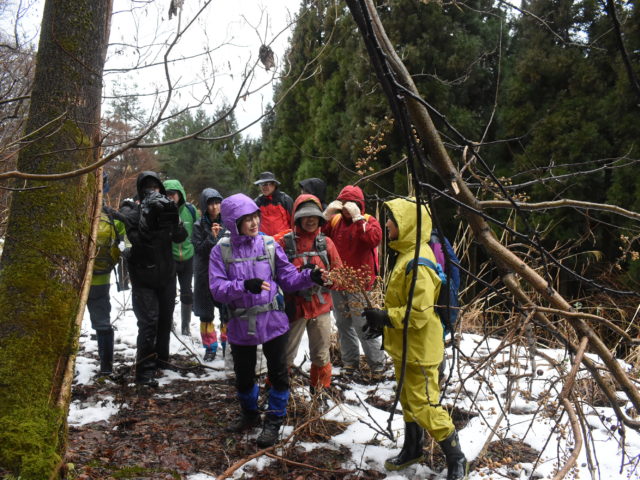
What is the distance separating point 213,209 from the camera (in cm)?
519

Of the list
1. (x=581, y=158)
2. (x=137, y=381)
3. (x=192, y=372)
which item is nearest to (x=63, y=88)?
(x=137, y=381)

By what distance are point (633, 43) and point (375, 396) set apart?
199 inches

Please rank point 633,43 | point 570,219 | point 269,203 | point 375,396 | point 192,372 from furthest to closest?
point 570,219 < point 633,43 < point 269,203 < point 192,372 < point 375,396

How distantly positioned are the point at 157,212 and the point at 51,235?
1.56m

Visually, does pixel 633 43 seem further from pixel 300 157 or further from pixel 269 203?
pixel 300 157

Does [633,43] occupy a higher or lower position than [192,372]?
higher

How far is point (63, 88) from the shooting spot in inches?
102

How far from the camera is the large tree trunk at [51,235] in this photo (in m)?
2.40

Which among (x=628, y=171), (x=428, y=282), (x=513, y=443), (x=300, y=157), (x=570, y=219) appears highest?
(x=300, y=157)

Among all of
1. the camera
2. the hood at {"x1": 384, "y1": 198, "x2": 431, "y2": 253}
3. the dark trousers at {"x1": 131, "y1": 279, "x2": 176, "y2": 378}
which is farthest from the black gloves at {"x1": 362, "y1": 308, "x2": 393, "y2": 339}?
the dark trousers at {"x1": 131, "y1": 279, "x2": 176, "y2": 378}

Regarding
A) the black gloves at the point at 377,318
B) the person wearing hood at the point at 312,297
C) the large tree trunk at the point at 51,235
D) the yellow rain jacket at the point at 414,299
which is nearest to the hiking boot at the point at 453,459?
the yellow rain jacket at the point at 414,299

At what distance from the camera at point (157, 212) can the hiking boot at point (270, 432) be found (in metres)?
1.85

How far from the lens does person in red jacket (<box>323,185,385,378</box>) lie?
429cm

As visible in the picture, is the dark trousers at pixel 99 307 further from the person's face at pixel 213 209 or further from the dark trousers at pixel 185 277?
the person's face at pixel 213 209
